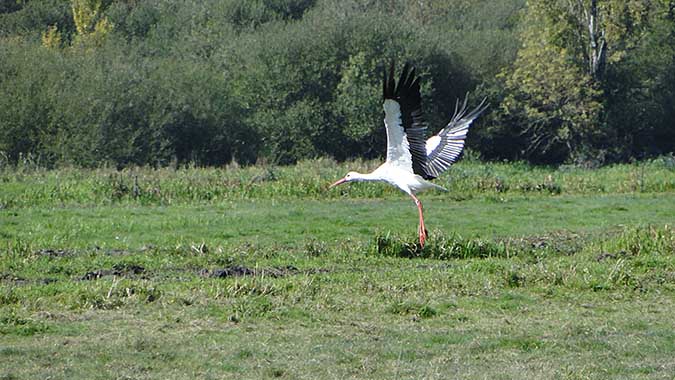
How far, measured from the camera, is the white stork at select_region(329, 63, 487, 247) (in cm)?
1481

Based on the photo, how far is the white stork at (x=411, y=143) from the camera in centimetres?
1481

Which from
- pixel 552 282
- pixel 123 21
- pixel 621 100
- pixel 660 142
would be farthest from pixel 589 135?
pixel 552 282

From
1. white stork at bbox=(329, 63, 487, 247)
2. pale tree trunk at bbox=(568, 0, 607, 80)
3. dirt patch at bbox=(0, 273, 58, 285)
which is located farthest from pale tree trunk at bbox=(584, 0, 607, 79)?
dirt patch at bbox=(0, 273, 58, 285)

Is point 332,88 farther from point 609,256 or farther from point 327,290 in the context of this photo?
point 327,290

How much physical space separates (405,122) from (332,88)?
28.0 metres

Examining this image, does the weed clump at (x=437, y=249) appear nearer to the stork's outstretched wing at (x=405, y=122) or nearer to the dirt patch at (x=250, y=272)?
the stork's outstretched wing at (x=405, y=122)

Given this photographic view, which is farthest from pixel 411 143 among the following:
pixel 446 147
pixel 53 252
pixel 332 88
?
pixel 332 88

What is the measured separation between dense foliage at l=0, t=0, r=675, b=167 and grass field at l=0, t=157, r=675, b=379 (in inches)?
556

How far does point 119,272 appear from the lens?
14016mm

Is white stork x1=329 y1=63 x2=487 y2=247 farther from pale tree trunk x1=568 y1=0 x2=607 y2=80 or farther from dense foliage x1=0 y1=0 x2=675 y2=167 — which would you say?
pale tree trunk x1=568 y1=0 x2=607 y2=80

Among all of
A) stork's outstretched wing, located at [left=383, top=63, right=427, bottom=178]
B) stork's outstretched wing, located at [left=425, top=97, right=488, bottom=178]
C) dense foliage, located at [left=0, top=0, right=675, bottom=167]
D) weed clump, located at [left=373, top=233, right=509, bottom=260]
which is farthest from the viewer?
dense foliage, located at [left=0, top=0, right=675, bottom=167]

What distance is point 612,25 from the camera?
4103 cm

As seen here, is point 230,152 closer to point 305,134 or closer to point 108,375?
point 305,134

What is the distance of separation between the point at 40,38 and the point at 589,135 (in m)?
25.0
